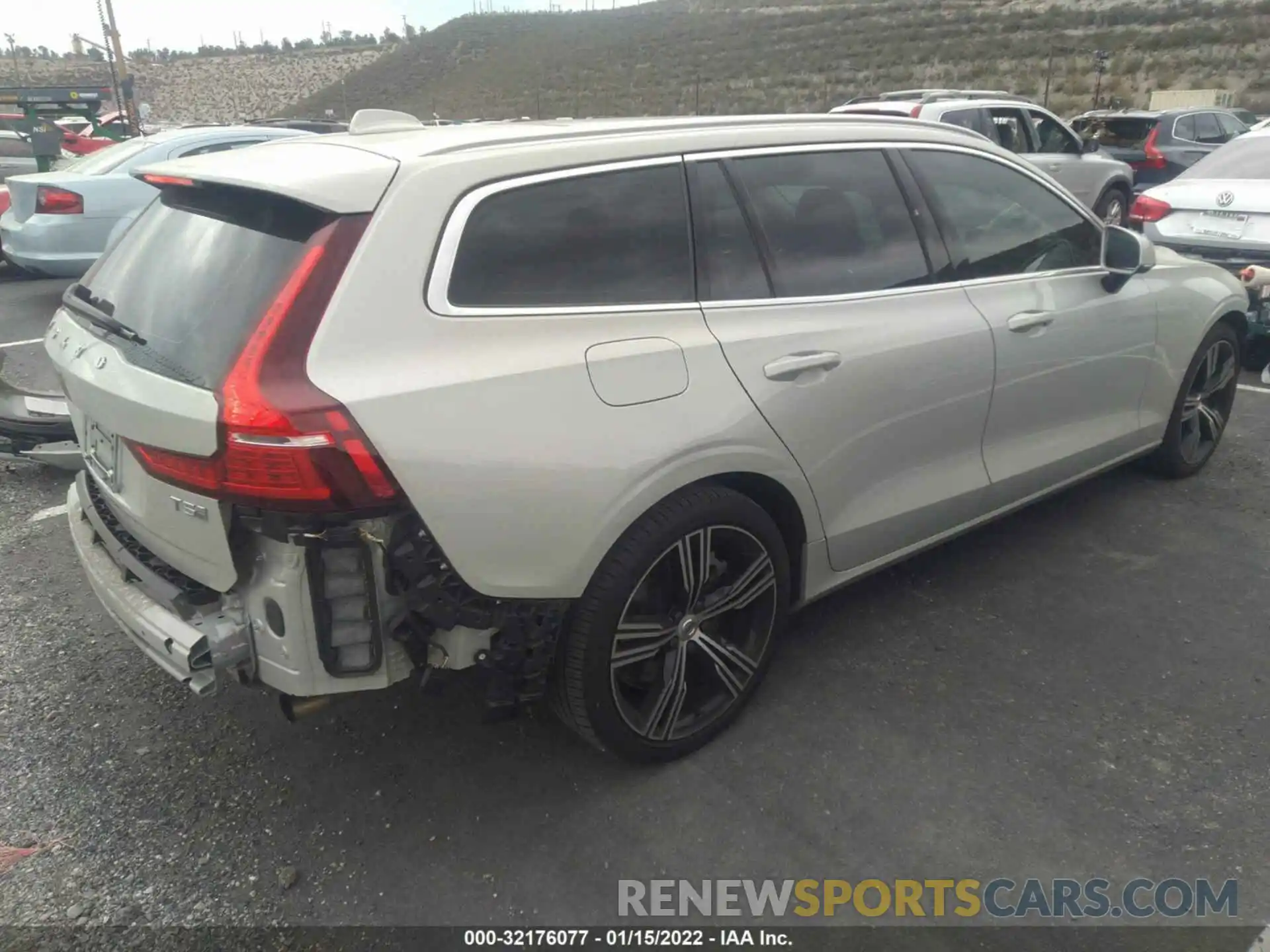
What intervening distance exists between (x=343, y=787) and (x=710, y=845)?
42.3 inches

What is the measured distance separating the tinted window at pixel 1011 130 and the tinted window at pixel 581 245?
939 cm

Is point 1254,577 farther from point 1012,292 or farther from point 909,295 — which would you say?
point 909,295

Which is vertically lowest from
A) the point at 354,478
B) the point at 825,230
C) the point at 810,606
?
the point at 810,606

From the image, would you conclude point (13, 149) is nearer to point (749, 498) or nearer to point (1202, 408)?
point (749, 498)

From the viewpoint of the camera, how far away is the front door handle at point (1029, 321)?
3.51 m

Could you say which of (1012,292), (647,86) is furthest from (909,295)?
(647,86)

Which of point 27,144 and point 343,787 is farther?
point 27,144

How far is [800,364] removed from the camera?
2.84m

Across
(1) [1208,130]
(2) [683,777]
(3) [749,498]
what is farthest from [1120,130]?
(2) [683,777]

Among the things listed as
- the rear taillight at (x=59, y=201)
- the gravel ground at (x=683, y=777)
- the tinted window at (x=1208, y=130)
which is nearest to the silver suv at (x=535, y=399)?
the gravel ground at (x=683, y=777)

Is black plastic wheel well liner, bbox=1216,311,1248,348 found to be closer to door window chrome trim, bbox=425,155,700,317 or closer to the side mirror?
the side mirror

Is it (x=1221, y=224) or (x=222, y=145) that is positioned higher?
(x=222, y=145)

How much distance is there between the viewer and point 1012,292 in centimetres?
358

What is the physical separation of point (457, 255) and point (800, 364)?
3.54 ft
